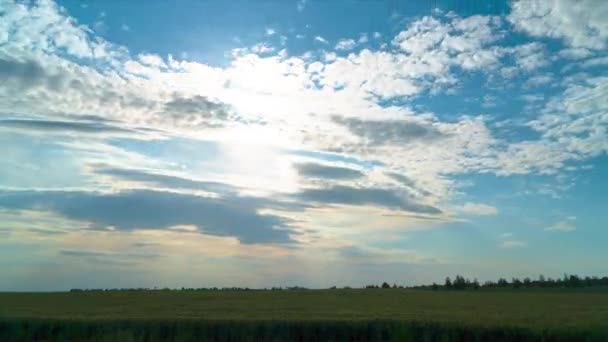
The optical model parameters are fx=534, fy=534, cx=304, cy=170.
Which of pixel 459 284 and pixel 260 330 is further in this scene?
pixel 459 284

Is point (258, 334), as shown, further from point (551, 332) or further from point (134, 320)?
point (551, 332)

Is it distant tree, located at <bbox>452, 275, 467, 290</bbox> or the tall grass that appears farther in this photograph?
distant tree, located at <bbox>452, 275, 467, 290</bbox>

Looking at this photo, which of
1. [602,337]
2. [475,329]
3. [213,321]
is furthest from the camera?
[213,321]

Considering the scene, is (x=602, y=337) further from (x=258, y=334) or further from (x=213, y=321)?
(x=213, y=321)

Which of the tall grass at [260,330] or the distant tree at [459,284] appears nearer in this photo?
the tall grass at [260,330]

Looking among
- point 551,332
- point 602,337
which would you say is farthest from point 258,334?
point 602,337

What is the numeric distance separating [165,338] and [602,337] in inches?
678

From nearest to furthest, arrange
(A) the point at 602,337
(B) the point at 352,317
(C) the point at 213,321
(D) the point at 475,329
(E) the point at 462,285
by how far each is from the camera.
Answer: (A) the point at 602,337 < (D) the point at 475,329 < (C) the point at 213,321 < (B) the point at 352,317 < (E) the point at 462,285

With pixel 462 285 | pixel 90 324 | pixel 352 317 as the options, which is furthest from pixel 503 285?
pixel 90 324

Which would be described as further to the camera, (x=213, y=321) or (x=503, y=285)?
(x=503, y=285)

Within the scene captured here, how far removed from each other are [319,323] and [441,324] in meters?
5.25

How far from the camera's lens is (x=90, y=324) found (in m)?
23.7

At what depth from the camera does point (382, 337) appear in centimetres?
2238

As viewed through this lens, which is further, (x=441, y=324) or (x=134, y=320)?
(x=134, y=320)
